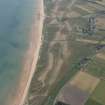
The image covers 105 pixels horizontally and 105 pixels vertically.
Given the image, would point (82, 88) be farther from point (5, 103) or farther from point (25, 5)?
point (25, 5)

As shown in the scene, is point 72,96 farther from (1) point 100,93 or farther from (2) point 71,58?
(2) point 71,58

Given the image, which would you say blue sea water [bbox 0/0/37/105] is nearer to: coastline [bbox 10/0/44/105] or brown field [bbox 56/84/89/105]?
coastline [bbox 10/0/44/105]

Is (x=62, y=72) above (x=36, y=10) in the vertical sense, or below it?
below

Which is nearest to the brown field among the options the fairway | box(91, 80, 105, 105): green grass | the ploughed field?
the ploughed field

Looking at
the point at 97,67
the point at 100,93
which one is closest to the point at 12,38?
the point at 97,67

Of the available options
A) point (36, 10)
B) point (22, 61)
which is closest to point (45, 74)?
point (22, 61)

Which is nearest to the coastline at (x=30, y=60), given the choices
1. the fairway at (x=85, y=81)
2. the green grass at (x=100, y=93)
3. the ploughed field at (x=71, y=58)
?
the ploughed field at (x=71, y=58)
